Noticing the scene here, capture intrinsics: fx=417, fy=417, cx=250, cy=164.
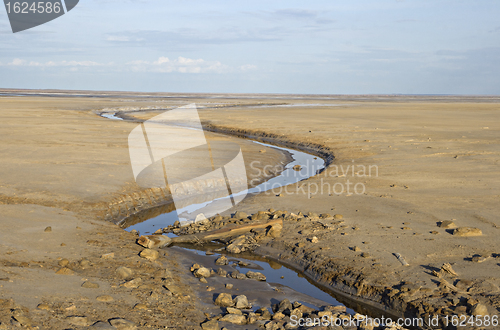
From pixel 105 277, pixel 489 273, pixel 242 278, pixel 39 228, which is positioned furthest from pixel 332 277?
pixel 39 228

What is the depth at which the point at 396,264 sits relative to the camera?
19.2ft

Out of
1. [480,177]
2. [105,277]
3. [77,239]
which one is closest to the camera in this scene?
[105,277]

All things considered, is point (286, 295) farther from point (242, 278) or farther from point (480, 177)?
point (480, 177)

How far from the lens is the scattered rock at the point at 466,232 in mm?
6703

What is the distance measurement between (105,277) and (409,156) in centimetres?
1188

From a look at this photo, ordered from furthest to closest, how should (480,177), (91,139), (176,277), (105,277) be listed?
1. (91,139)
2. (480,177)
3. (176,277)
4. (105,277)

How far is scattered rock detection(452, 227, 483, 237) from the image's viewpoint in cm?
670

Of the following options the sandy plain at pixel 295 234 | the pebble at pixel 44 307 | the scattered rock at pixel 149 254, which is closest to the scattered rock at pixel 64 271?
the sandy plain at pixel 295 234

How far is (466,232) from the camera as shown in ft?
22.1

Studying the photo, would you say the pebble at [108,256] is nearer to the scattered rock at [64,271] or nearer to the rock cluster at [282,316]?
the scattered rock at [64,271]

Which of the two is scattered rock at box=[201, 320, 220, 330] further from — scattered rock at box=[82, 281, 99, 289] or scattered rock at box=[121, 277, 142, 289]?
scattered rock at box=[82, 281, 99, 289]

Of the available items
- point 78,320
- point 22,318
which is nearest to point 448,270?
point 78,320

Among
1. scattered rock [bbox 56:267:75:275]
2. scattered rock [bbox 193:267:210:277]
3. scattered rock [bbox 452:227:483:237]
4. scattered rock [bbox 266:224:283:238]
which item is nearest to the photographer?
scattered rock [bbox 56:267:75:275]

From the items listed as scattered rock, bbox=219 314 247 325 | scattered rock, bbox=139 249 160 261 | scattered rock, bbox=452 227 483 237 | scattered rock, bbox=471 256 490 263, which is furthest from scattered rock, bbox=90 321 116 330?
scattered rock, bbox=452 227 483 237
